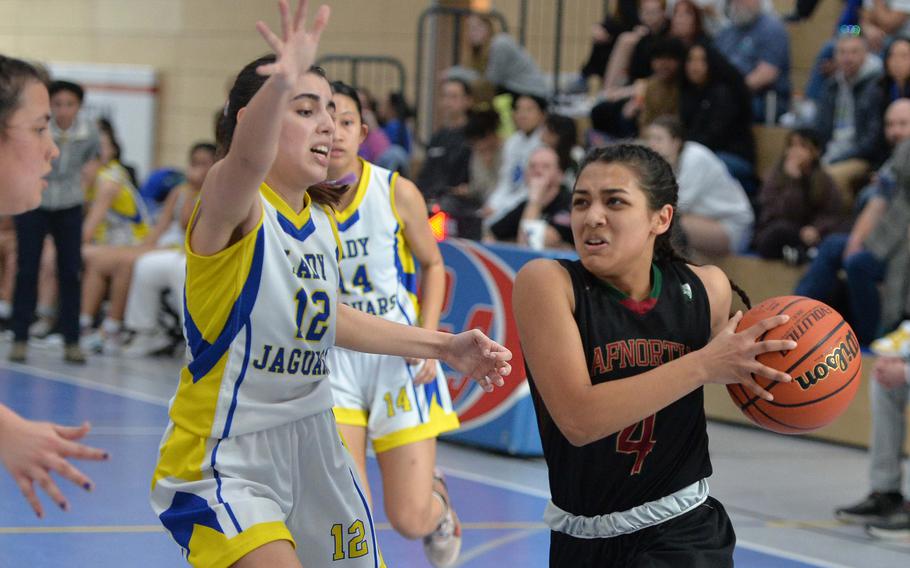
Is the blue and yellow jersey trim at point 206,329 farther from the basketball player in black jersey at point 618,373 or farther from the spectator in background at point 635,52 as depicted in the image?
the spectator in background at point 635,52

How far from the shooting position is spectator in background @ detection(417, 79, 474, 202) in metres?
11.2

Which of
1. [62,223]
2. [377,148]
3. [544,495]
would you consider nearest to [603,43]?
[377,148]

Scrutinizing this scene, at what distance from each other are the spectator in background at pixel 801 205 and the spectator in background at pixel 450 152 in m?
3.00

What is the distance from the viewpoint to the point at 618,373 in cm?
319

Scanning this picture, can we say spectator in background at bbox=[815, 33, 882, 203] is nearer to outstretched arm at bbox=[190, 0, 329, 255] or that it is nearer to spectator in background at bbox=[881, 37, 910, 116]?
spectator in background at bbox=[881, 37, 910, 116]

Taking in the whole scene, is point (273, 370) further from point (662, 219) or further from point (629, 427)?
point (662, 219)

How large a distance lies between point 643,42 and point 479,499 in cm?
599

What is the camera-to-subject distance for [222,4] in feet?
58.9

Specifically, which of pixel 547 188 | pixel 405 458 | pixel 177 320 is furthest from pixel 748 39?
pixel 405 458

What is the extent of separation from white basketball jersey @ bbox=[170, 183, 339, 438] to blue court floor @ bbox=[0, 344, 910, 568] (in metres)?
2.23

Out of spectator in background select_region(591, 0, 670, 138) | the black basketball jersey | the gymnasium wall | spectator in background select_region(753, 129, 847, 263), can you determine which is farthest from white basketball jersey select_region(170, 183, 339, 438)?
the gymnasium wall

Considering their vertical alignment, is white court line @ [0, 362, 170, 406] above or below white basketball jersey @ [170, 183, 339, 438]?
below

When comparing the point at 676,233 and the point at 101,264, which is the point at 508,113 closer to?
the point at 101,264

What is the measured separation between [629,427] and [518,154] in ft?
24.0
